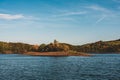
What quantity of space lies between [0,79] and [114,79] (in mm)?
Result: 31759

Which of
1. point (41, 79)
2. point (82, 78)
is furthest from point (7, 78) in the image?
point (82, 78)

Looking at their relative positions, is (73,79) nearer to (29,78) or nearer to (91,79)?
(91,79)

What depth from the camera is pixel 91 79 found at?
71250mm

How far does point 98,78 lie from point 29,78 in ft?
64.9

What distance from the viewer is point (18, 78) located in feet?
243

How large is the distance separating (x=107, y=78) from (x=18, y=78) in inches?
1005

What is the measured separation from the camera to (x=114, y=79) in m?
71.2

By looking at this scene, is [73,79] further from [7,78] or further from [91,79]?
A: [7,78]

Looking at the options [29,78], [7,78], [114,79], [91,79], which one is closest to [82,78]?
[91,79]

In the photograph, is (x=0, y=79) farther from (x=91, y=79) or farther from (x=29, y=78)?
(x=91, y=79)

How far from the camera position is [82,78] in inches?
2906

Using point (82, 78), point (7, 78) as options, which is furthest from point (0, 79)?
point (82, 78)

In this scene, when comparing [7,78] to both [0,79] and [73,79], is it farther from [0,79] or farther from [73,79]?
[73,79]

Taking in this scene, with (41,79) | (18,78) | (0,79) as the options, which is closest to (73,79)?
(41,79)
